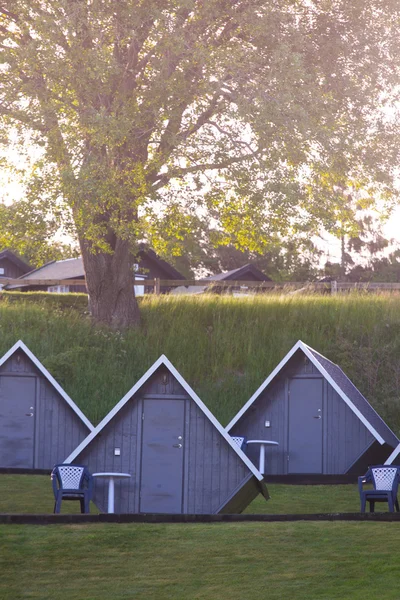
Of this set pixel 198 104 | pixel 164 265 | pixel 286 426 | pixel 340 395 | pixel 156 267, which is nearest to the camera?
pixel 340 395

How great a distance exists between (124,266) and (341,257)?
40544 mm

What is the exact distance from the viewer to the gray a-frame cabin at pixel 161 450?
16.2m

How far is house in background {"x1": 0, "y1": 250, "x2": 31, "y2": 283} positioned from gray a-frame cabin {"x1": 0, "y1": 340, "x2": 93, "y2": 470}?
38.0 m

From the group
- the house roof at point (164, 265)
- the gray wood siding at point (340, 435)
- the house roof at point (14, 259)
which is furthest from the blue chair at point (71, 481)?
the house roof at point (14, 259)

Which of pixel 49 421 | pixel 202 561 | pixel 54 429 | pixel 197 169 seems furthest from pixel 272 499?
pixel 197 169

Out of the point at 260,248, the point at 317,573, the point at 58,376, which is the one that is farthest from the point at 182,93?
the point at 317,573

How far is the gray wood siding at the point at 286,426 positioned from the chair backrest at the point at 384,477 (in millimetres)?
5139

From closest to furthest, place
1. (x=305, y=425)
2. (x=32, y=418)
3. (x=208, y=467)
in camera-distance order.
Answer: (x=208, y=467) < (x=32, y=418) < (x=305, y=425)

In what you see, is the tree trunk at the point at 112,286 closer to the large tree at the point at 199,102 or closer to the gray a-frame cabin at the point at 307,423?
the large tree at the point at 199,102

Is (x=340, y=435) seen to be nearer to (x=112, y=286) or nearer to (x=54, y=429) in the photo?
(x=54, y=429)

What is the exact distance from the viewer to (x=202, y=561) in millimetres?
12055

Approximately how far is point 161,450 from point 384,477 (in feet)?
12.8

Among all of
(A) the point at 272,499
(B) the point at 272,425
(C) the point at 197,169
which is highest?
(C) the point at 197,169

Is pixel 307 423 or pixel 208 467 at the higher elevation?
pixel 307 423
